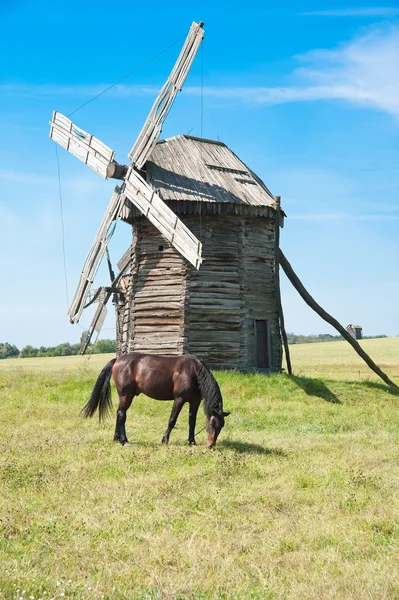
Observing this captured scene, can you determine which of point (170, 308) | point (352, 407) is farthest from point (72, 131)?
point (352, 407)

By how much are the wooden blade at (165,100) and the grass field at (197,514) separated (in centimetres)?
1122

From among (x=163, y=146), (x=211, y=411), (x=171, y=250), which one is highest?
(x=163, y=146)

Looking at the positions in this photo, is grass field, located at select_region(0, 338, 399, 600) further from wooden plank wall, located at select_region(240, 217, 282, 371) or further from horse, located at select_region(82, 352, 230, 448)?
wooden plank wall, located at select_region(240, 217, 282, 371)

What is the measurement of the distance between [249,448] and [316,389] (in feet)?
35.3

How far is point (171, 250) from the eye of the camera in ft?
72.8

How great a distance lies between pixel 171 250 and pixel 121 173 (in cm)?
347

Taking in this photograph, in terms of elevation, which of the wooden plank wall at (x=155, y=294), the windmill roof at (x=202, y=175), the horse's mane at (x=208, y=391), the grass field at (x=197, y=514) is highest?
the windmill roof at (x=202, y=175)

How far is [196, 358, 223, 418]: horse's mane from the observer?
11031mm

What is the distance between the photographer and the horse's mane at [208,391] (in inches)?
434

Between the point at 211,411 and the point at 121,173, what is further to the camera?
the point at 121,173

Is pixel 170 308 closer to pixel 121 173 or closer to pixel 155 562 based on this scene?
pixel 121 173

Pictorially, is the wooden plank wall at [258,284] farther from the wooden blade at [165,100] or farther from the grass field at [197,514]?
the grass field at [197,514]

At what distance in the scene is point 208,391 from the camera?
11258mm

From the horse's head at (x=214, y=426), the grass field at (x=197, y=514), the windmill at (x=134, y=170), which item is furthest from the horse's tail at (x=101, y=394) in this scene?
the windmill at (x=134, y=170)
